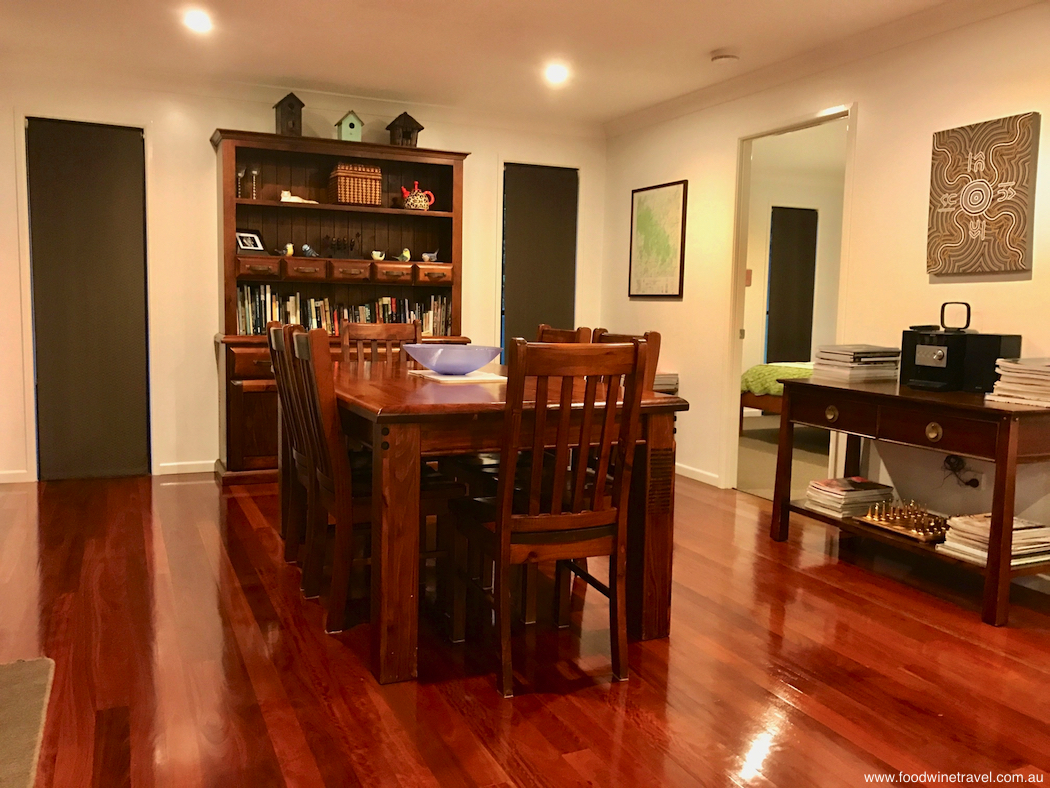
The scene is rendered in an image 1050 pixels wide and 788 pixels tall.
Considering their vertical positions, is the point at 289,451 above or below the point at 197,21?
below

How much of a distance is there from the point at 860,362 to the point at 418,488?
229 centimetres

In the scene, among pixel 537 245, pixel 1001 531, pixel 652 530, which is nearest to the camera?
pixel 652 530

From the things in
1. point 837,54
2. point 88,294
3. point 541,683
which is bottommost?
point 541,683

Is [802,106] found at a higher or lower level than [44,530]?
higher

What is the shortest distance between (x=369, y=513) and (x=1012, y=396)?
2.33 meters

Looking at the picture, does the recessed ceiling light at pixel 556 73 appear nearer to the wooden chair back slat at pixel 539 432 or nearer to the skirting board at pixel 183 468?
the wooden chair back slat at pixel 539 432

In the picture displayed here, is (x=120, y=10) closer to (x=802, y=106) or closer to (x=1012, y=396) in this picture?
(x=802, y=106)

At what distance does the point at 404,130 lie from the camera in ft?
17.5

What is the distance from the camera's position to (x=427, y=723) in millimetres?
2141

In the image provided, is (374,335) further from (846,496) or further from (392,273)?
(846,496)

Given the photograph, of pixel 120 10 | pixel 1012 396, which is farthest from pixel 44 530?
pixel 1012 396

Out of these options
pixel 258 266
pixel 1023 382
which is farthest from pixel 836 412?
pixel 258 266

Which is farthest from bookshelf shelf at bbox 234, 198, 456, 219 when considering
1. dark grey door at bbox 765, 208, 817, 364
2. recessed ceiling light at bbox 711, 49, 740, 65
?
dark grey door at bbox 765, 208, 817, 364

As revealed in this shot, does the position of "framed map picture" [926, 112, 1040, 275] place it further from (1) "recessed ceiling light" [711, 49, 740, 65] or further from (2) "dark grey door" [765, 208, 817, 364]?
(2) "dark grey door" [765, 208, 817, 364]
